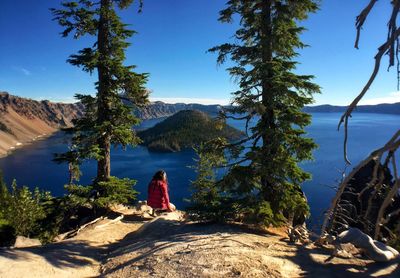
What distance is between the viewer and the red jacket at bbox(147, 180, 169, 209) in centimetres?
1442

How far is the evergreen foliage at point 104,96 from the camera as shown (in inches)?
586

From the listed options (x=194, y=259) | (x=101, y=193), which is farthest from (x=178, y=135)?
(x=194, y=259)

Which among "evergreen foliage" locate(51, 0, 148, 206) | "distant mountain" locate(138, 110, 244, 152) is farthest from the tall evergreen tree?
"distant mountain" locate(138, 110, 244, 152)

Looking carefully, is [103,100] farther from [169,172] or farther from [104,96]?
[169,172]

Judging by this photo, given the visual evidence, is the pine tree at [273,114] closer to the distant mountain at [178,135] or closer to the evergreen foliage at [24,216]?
the evergreen foliage at [24,216]

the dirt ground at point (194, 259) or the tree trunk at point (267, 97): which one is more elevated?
the tree trunk at point (267, 97)

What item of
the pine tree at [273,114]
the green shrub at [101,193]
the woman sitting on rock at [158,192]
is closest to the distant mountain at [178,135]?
the green shrub at [101,193]

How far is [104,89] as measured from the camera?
1523 cm

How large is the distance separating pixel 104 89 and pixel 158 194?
5.39 metres

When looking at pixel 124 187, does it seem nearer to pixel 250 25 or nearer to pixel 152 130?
pixel 250 25

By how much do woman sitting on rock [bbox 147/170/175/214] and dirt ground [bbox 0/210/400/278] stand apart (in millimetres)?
4742

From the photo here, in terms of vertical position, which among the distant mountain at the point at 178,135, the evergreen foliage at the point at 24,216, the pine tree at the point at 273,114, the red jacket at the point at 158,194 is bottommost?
the distant mountain at the point at 178,135

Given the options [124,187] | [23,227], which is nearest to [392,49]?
[124,187]

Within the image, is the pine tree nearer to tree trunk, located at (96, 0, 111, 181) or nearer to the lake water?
tree trunk, located at (96, 0, 111, 181)
